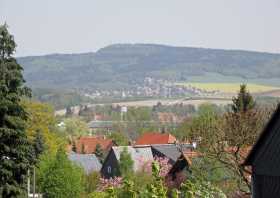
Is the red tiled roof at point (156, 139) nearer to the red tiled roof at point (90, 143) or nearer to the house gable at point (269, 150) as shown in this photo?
the red tiled roof at point (90, 143)

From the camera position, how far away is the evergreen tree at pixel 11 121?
3000 centimetres

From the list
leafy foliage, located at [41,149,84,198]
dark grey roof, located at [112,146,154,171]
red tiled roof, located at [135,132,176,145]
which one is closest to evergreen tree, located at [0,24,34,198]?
leafy foliage, located at [41,149,84,198]

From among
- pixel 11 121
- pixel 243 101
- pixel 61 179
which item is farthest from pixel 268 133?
pixel 243 101

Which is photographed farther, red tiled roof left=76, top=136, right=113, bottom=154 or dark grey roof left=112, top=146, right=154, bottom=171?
red tiled roof left=76, top=136, right=113, bottom=154

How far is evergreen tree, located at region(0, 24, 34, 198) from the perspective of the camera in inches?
1181

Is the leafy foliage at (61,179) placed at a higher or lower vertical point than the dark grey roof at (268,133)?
lower

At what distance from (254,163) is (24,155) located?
427 inches

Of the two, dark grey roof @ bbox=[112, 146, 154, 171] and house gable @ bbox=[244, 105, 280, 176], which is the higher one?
house gable @ bbox=[244, 105, 280, 176]

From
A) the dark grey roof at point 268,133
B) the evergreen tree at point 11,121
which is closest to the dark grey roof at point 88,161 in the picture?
the evergreen tree at point 11,121

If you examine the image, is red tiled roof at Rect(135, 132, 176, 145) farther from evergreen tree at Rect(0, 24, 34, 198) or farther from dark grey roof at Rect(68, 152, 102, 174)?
evergreen tree at Rect(0, 24, 34, 198)

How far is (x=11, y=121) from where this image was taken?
3014cm

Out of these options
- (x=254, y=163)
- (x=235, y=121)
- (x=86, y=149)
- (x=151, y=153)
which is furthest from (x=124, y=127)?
(x=254, y=163)

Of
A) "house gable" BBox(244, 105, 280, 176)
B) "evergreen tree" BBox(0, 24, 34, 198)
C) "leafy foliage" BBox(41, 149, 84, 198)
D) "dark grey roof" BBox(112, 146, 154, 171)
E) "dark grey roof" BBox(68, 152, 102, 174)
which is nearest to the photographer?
"house gable" BBox(244, 105, 280, 176)

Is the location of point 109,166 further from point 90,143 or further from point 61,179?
point 90,143
